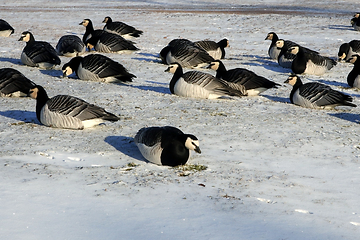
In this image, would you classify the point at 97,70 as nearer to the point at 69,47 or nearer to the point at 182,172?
the point at 69,47

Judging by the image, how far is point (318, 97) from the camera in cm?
997

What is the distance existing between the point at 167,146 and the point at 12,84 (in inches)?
187

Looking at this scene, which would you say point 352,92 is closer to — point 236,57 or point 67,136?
point 236,57

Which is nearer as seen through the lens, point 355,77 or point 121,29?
point 355,77

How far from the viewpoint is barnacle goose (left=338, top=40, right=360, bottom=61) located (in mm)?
14984

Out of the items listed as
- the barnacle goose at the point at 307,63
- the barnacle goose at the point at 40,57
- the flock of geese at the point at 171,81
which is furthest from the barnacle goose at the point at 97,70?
the barnacle goose at the point at 307,63

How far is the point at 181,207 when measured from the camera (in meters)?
5.16

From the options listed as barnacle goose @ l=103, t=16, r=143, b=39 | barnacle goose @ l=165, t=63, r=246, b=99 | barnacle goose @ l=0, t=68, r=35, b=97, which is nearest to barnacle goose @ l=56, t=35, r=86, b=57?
barnacle goose @ l=103, t=16, r=143, b=39

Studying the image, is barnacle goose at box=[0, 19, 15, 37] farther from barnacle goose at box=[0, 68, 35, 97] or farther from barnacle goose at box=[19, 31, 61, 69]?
barnacle goose at box=[0, 68, 35, 97]

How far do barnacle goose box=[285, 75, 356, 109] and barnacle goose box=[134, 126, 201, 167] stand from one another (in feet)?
15.0

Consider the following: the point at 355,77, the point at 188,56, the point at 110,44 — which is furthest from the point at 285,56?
the point at 110,44

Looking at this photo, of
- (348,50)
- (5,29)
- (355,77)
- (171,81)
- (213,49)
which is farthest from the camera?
(5,29)

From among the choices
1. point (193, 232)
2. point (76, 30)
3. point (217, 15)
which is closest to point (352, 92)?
point (193, 232)

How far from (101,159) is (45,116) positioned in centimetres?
169
